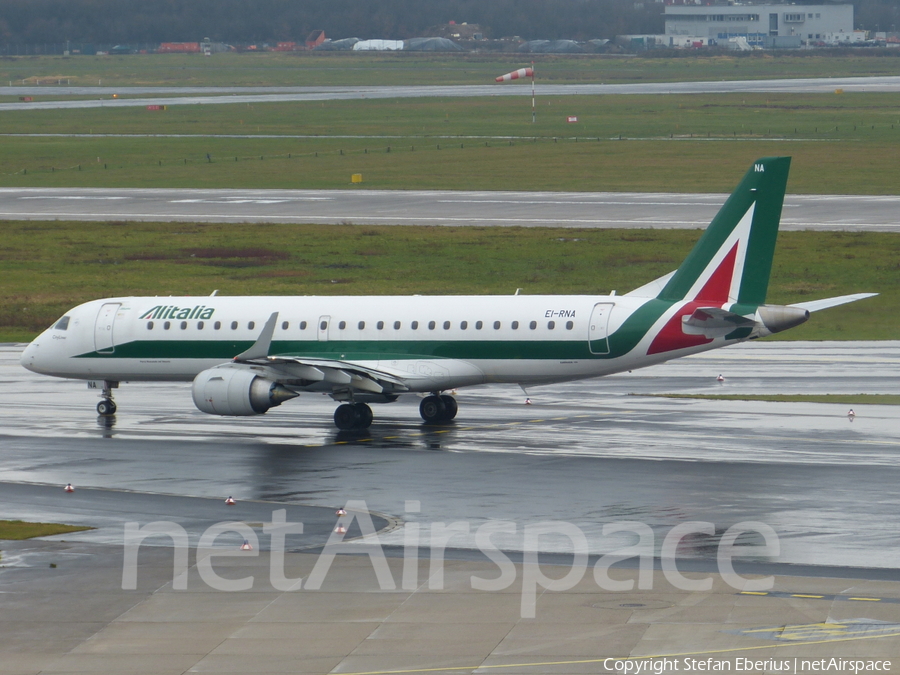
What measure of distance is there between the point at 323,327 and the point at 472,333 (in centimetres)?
472

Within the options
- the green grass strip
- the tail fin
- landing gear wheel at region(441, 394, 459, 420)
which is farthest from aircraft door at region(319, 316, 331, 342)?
the green grass strip

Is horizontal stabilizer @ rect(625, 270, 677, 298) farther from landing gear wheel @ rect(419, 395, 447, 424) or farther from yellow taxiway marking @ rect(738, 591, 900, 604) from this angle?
yellow taxiway marking @ rect(738, 591, 900, 604)

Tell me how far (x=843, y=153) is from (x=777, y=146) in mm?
5869

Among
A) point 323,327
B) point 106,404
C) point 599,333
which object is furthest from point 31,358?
point 599,333

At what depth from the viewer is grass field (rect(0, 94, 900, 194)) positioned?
10494 cm

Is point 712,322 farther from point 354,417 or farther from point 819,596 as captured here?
point 819,596

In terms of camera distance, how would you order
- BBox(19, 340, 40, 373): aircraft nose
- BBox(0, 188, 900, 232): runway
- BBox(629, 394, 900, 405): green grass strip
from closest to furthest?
BBox(629, 394, 900, 405): green grass strip
BBox(19, 340, 40, 373): aircraft nose
BBox(0, 188, 900, 232): runway

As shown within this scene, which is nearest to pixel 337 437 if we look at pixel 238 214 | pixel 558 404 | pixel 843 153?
pixel 558 404

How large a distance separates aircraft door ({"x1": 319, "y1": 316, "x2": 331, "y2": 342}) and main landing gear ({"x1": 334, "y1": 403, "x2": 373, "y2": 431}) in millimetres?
2370

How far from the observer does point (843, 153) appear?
114 m

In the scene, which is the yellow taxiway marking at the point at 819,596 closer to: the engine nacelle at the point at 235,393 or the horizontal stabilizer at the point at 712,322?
the horizontal stabilizer at the point at 712,322

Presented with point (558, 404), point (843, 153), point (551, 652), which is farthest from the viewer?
point (843, 153)

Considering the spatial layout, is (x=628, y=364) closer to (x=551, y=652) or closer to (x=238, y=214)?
(x=551, y=652)

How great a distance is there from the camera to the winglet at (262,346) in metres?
38.4
